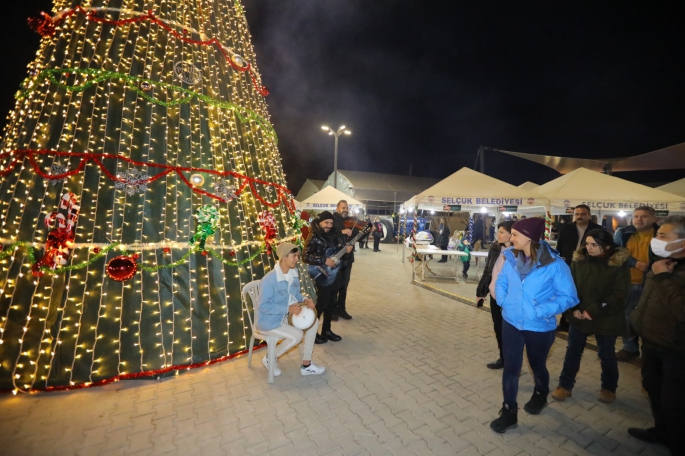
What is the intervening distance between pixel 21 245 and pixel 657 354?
6534 mm

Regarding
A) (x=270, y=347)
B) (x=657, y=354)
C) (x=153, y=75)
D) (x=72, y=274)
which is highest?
(x=153, y=75)

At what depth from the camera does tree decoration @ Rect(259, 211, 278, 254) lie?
194 inches

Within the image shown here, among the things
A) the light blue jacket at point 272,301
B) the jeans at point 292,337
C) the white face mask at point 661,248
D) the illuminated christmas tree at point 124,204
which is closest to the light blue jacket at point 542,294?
the white face mask at point 661,248

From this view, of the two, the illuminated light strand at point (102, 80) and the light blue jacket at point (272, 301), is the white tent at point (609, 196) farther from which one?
the illuminated light strand at point (102, 80)

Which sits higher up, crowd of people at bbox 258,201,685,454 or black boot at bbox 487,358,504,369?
crowd of people at bbox 258,201,685,454

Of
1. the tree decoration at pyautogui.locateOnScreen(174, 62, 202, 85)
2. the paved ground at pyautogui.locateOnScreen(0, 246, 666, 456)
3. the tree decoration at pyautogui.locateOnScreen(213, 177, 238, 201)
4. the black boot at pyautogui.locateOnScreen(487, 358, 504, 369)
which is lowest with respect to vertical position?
the paved ground at pyautogui.locateOnScreen(0, 246, 666, 456)

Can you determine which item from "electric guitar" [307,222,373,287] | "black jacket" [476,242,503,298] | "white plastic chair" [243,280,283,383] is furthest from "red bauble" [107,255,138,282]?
"black jacket" [476,242,503,298]

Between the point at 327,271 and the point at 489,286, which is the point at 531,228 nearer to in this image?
the point at 489,286

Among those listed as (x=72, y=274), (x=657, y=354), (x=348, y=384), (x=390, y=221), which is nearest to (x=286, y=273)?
(x=348, y=384)

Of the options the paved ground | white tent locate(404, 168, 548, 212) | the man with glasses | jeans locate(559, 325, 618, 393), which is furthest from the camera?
white tent locate(404, 168, 548, 212)

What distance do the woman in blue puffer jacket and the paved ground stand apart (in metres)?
0.48

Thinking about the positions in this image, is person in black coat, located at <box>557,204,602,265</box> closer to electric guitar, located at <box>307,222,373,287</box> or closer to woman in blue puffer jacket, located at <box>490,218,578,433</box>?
woman in blue puffer jacket, located at <box>490,218,578,433</box>

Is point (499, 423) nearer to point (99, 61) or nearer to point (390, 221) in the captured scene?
point (99, 61)

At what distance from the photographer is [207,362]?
4.05 metres
